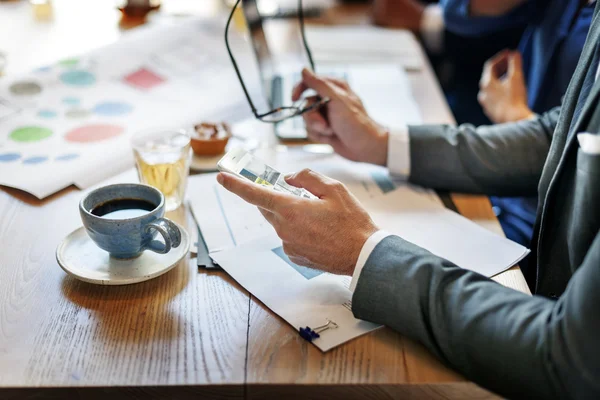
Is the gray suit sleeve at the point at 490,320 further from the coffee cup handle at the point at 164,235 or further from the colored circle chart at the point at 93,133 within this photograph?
the colored circle chart at the point at 93,133

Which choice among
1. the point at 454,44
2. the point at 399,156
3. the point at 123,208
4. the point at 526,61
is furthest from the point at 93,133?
the point at 454,44

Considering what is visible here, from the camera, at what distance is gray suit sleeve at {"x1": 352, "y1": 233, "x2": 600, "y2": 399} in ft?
1.97

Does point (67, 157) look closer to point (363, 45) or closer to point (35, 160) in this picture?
point (35, 160)

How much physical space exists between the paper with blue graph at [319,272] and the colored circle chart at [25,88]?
46cm

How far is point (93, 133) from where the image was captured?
1127 millimetres

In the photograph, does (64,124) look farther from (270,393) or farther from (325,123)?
(270,393)

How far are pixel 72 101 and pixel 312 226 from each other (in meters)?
0.70

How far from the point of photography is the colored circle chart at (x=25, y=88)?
1231 millimetres

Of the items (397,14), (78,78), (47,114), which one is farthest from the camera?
(397,14)

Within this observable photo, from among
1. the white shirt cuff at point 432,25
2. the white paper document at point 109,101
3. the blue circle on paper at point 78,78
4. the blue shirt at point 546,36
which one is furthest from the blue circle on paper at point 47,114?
the white shirt cuff at point 432,25

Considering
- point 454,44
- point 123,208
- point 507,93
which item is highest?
point 123,208

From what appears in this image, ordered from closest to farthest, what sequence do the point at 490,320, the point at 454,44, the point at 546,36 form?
the point at 490,320 < the point at 546,36 < the point at 454,44

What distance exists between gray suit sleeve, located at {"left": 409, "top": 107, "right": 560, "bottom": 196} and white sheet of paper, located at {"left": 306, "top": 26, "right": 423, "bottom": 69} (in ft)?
1.82

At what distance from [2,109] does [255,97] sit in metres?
0.49
